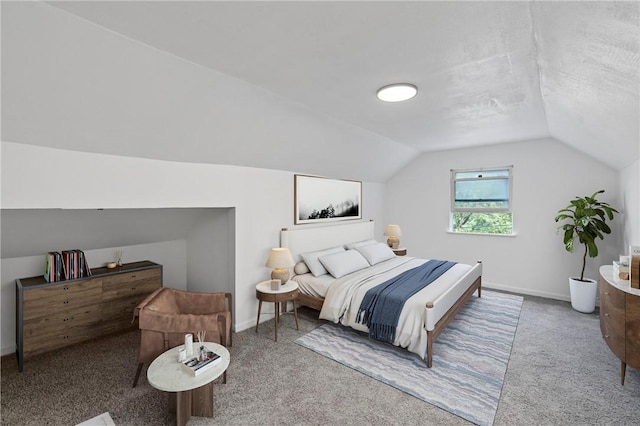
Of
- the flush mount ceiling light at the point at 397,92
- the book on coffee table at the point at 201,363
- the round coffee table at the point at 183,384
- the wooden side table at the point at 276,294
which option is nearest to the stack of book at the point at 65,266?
the round coffee table at the point at 183,384

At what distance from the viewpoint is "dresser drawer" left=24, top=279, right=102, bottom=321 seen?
270 centimetres

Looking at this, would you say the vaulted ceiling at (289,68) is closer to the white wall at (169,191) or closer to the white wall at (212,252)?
the white wall at (169,191)

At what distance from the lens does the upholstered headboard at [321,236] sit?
12.9ft

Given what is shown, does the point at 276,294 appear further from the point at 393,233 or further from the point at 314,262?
the point at 393,233

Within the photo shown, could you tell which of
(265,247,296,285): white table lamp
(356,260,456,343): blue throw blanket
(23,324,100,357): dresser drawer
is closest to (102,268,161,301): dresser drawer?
(23,324,100,357): dresser drawer

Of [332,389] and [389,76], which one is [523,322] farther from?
[389,76]

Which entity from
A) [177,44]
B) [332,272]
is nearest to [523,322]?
[332,272]

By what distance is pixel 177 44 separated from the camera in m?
1.79

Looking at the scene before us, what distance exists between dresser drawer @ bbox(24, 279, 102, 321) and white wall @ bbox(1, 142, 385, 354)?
0.38 meters

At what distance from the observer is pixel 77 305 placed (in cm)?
298

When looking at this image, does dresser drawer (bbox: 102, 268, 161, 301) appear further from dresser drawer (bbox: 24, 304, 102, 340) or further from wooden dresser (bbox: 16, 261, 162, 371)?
dresser drawer (bbox: 24, 304, 102, 340)

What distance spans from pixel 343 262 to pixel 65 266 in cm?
305

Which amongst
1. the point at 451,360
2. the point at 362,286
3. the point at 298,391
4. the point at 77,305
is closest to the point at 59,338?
the point at 77,305

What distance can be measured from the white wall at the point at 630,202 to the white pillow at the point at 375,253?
2.84 meters
